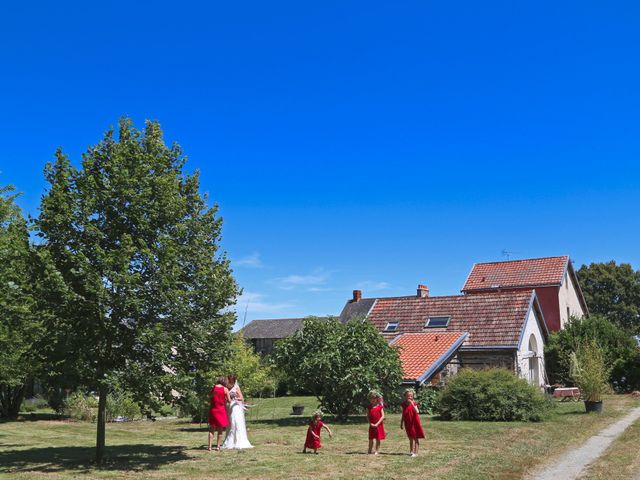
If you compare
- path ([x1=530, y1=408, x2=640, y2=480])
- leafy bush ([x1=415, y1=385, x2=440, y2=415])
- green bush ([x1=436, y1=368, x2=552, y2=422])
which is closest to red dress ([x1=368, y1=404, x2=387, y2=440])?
path ([x1=530, y1=408, x2=640, y2=480])

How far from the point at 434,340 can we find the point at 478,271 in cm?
1770

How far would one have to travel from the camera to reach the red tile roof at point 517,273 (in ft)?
133

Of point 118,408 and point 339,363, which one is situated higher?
point 339,363

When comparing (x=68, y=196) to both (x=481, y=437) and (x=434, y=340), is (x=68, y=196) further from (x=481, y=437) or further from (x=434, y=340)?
(x=434, y=340)

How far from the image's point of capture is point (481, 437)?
16516 mm

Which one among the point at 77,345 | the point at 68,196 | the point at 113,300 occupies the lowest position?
the point at 77,345

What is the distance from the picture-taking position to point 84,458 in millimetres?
13664

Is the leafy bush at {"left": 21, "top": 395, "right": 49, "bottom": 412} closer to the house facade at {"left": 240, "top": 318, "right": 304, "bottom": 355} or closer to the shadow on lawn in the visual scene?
the shadow on lawn

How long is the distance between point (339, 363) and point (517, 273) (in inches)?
983

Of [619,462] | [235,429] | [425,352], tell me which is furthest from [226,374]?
[425,352]

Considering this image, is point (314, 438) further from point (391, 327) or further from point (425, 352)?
point (391, 327)

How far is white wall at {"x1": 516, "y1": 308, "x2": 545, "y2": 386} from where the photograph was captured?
97.0ft

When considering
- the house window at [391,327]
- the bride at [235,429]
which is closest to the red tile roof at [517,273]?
the house window at [391,327]

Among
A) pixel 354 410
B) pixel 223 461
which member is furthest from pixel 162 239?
pixel 354 410
